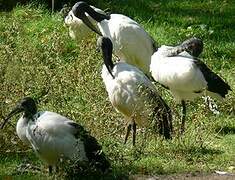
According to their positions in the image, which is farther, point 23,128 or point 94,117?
point 94,117

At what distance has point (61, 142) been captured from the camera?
23.9ft

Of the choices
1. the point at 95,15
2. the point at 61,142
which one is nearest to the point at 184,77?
the point at 61,142

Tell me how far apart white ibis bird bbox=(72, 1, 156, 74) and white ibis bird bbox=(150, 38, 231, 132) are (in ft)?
3.19

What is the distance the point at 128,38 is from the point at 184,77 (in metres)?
1.55

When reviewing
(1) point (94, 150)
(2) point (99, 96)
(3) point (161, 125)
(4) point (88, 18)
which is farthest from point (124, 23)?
(1) point (94, 150)

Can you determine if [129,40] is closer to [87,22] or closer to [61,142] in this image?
[87,22]

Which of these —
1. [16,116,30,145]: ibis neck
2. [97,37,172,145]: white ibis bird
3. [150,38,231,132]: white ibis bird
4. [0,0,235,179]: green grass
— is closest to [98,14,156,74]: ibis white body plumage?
[0,0,235,179]: green grass

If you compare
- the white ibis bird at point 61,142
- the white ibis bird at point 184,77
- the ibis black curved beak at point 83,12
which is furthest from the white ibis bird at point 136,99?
the ibis black curved beak at point 83,12

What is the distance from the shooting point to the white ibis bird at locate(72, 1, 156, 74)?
1022 cm

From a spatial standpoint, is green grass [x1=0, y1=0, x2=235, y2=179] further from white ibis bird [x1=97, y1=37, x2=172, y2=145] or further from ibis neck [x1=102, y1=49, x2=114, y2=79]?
ibis neck [x1=102, y1=49, x2=114, y2=79]

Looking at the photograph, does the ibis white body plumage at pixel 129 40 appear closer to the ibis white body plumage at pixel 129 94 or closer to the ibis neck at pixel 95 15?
the ibis neck at pixel 95 15

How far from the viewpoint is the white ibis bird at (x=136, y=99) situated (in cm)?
811

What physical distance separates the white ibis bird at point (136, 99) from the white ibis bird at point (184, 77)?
54 centimetres

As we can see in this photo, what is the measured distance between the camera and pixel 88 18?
11.1 m
